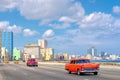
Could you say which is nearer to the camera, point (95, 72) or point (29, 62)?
point (95, 72)

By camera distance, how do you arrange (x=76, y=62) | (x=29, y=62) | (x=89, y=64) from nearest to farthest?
(x=89, y=64) → (x=76, y=62) → (x=29, y=62)

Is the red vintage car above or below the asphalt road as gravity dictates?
above

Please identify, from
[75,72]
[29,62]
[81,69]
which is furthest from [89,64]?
[29,62]

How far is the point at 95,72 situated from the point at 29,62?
4286cm

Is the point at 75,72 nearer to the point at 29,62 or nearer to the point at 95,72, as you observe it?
the point at 95,72

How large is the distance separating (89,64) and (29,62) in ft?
141

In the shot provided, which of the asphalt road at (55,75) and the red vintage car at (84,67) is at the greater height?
the red vintage car at (84,67)

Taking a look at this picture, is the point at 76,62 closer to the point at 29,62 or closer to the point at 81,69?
the point at 81,69

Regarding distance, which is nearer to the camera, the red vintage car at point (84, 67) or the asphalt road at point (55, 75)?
the asphalt road at point (55, 75)

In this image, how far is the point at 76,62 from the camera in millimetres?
34875

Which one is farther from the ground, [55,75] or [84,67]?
[84,67]

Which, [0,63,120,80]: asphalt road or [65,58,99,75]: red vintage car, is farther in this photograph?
[65,58,99,75]: red vintage car

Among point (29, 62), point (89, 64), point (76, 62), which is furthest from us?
point (29, 62)

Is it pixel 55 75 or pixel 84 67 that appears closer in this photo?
pixel 84 67
